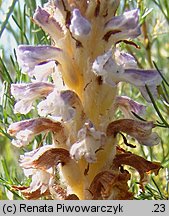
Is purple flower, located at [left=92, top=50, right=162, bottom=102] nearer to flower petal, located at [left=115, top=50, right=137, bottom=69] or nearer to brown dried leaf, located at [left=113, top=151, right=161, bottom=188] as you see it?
flower petal, located at [left=115, top=50, right=137, bottom=69]

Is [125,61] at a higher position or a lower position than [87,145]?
higher

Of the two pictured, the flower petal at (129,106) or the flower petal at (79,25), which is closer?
the flower petal at (79,25)

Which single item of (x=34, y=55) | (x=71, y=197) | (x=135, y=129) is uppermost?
(x=34, y=55)

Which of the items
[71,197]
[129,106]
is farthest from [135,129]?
[71,197]

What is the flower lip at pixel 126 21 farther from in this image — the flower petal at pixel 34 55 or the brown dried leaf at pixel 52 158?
the brown dried leaf at pixel 52 158

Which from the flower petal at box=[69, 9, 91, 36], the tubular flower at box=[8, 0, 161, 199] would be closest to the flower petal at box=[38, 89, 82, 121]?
the tubular flower at box=[8, 0, 161, 199]

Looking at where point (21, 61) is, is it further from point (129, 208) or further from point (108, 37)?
point (129, 208)

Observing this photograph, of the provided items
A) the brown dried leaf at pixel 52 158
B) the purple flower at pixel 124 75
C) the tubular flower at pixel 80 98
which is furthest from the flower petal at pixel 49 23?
the brown dried leaf at pixel 52 158

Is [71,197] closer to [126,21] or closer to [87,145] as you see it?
[87,145]
